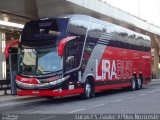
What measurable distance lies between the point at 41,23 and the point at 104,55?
16.2 feet

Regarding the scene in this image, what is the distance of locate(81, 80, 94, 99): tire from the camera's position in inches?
815

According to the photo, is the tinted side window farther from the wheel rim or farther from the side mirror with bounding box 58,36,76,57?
the wheel rim

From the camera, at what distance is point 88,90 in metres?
21.1

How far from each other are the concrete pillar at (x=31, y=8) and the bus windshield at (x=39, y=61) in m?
7.22

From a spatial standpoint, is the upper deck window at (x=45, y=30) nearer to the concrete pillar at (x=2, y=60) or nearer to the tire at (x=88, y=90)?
the tire at (x=88, y=90)

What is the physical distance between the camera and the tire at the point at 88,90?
67.9 ft

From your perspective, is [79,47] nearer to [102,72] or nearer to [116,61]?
[102,72]

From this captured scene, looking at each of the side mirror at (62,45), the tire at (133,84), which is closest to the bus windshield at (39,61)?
the side mirror at (62,45)

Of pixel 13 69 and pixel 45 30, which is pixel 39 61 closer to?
pixel 45 30

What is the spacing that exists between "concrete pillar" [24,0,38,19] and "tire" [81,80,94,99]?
7140mm

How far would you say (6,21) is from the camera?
96.2ft

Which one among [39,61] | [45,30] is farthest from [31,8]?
[39,61]

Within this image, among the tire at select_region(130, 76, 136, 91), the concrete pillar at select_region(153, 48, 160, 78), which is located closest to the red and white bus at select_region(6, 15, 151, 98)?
the tire at select_region(130, 76, 136, 91)

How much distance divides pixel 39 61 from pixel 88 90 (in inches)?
130
